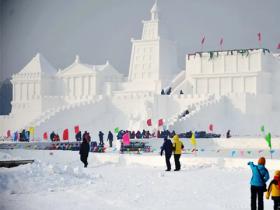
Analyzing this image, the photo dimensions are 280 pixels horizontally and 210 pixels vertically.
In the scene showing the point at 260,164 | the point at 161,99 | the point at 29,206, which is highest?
the point at 161,99

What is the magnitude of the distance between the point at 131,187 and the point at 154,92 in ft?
113

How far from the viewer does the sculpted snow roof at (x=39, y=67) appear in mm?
55188

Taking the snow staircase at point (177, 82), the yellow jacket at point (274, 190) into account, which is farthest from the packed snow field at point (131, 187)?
the snow staircase at point (177, 82)

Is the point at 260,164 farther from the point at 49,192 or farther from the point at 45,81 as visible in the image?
the point at 45,81

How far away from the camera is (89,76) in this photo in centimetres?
5288

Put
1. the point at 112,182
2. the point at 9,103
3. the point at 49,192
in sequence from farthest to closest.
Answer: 1. the point at 9,103
2. the point at 112,182
3. the point at 49,192

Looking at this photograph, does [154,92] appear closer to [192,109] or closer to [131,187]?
[192,109]

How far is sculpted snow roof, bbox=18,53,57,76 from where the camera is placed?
181ft

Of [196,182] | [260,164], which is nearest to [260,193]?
[260,164]

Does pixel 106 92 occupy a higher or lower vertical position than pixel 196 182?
higher

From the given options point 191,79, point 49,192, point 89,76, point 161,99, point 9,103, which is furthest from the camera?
point 9,103

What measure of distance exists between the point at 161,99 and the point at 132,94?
10.0ft

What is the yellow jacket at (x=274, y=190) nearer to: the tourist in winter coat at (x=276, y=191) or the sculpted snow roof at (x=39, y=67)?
the tourist in winter coat at (x=276, y=191)

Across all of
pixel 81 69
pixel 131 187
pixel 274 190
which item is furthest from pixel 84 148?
pixel 81 69
